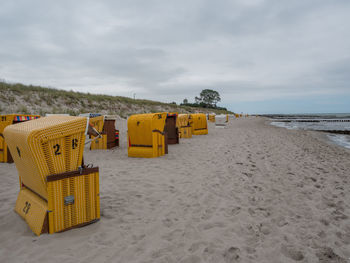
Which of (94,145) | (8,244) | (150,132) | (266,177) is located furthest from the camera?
(94,145)

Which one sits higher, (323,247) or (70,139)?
(70,139)

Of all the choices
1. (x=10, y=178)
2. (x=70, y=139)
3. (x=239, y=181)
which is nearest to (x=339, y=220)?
(x=239, y=181)

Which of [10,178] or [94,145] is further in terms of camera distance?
[94,145]

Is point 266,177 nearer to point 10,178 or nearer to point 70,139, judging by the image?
point 70,139

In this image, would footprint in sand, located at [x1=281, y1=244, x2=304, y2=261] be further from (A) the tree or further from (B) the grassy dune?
(A) the tree

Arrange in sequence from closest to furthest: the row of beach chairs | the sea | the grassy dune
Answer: the row of beach chairs < the sea < the grassy dune

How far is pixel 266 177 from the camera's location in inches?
234

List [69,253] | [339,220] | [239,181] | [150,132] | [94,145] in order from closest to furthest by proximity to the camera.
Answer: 1. [69,253]
2. [339,220]
3. [239,181]
4. [150,132]
5. [94,145]

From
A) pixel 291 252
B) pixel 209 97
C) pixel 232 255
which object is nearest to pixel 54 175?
pixel 232 255

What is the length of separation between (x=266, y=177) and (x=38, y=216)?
5.30 metres

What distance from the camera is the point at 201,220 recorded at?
139 inches

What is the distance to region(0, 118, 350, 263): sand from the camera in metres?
2.71

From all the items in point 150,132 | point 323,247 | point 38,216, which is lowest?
point 323,247

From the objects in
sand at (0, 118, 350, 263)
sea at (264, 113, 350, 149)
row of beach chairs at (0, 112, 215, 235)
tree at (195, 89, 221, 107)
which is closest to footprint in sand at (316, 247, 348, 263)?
sand at (0, 118, 350, 263)
